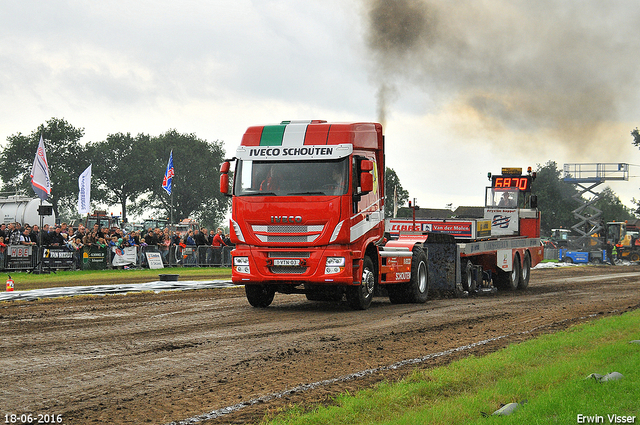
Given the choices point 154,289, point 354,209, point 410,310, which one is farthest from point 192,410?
point 154,289

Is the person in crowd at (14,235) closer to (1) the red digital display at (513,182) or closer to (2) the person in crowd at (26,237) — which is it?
(2) the person in crowd at (26,237)

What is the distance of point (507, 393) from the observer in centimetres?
651

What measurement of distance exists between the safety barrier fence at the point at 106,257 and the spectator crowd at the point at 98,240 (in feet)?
0.14

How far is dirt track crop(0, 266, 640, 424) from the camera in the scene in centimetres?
629

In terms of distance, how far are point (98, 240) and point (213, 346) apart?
18687mm

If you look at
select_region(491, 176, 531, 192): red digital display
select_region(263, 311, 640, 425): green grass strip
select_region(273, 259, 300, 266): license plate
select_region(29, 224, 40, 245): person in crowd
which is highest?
select_region(491, 176, 531, 192): red digital display

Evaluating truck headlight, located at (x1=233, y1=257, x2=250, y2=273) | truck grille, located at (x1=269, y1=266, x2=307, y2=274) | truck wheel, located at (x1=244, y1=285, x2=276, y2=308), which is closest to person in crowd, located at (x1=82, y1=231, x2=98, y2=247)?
truck wheel, located at (x1=244, y1=285, x2=276, y2=308)

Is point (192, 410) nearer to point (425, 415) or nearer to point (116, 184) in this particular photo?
point (425, 415)

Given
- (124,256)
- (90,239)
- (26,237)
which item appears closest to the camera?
(26,237)

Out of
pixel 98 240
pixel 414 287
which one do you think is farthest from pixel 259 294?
pixel 98 240

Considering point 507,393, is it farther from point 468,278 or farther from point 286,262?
point 468,278

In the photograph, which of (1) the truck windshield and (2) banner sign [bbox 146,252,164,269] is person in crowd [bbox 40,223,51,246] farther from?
(1) the truck windshield

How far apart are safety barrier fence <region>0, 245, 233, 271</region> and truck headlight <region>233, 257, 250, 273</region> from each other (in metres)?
13.1

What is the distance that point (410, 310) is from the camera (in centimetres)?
1460
